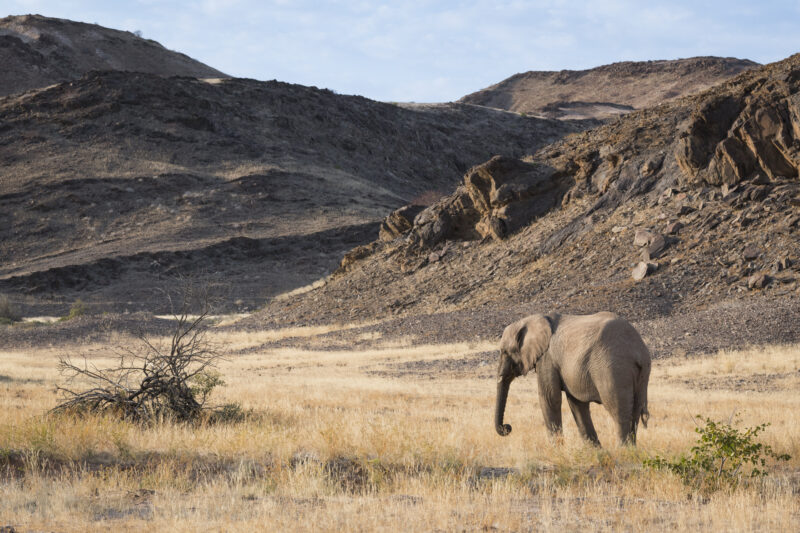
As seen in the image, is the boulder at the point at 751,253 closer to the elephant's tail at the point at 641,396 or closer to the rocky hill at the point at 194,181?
the elephant's tail at the point at 641,396

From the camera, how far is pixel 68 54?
12506 cm

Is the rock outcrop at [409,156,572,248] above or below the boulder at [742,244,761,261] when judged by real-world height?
above

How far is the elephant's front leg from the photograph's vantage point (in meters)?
9.64

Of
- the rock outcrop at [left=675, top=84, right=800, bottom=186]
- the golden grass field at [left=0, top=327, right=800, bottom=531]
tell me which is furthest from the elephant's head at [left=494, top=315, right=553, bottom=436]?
the rock outcrop at [left=675, top=84, right=800, bottom=186]

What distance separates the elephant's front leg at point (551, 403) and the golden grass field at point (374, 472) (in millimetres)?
289

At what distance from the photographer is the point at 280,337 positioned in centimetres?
3825

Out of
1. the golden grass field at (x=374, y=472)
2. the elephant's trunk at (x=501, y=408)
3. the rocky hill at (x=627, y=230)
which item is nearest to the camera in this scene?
the golden grass field at (x=374, y=472)

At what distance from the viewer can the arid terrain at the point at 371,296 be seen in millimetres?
7355

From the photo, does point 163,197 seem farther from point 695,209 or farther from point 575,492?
point 575,492

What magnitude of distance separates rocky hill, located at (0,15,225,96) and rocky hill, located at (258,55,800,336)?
87.6m

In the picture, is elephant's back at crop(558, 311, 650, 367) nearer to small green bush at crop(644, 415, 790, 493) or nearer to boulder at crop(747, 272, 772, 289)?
small green bush at crop(644, 415, 790, 493)

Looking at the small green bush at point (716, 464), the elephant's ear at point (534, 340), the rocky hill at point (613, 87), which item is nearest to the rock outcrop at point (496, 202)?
the elephant's ear at point (534, 340)

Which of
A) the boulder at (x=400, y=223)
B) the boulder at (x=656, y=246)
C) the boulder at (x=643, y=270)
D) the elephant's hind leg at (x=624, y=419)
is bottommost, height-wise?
the elephant's hind leg at (x=624, y=419)

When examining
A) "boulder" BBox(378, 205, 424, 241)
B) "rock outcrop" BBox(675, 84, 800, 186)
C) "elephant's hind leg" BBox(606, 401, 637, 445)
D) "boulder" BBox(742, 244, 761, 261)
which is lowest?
"elephant's hind leg" BBox(606, 401, 637, 445)
